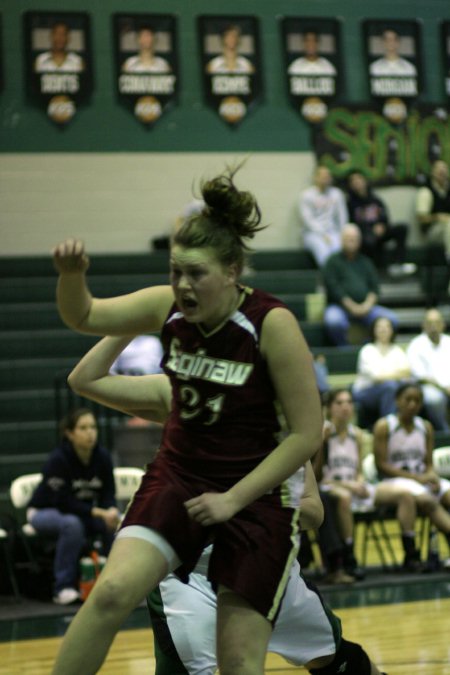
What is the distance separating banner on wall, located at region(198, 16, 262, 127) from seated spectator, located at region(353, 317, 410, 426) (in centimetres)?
378

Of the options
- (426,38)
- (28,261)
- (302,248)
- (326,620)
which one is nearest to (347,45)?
(426,38)

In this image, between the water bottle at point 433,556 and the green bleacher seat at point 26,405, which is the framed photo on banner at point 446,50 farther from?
the water bottle at point 433,556

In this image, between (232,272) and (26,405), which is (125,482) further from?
(232,272)

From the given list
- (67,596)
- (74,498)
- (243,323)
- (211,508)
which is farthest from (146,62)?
(211,508)

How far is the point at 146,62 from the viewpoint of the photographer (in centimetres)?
1302

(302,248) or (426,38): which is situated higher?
(426,38)

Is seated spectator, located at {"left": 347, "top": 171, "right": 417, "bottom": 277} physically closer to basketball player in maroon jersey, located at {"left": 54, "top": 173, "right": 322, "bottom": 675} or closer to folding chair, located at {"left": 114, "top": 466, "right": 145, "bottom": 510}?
folding chair, located at {"left": 114, "top": 466, "right": 145, "bottom": 510}

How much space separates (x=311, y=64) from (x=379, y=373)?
4.70 m

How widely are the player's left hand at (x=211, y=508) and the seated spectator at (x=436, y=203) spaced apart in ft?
35.1

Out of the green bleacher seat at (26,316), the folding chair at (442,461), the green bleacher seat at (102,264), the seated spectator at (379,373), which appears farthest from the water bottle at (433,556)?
the green bleacher seat at (102,264)

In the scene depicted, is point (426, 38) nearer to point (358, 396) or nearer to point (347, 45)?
point (347, 45)

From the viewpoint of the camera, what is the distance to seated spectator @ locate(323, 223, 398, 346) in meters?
11.3

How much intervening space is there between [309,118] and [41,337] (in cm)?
438

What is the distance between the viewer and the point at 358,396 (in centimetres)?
1016
